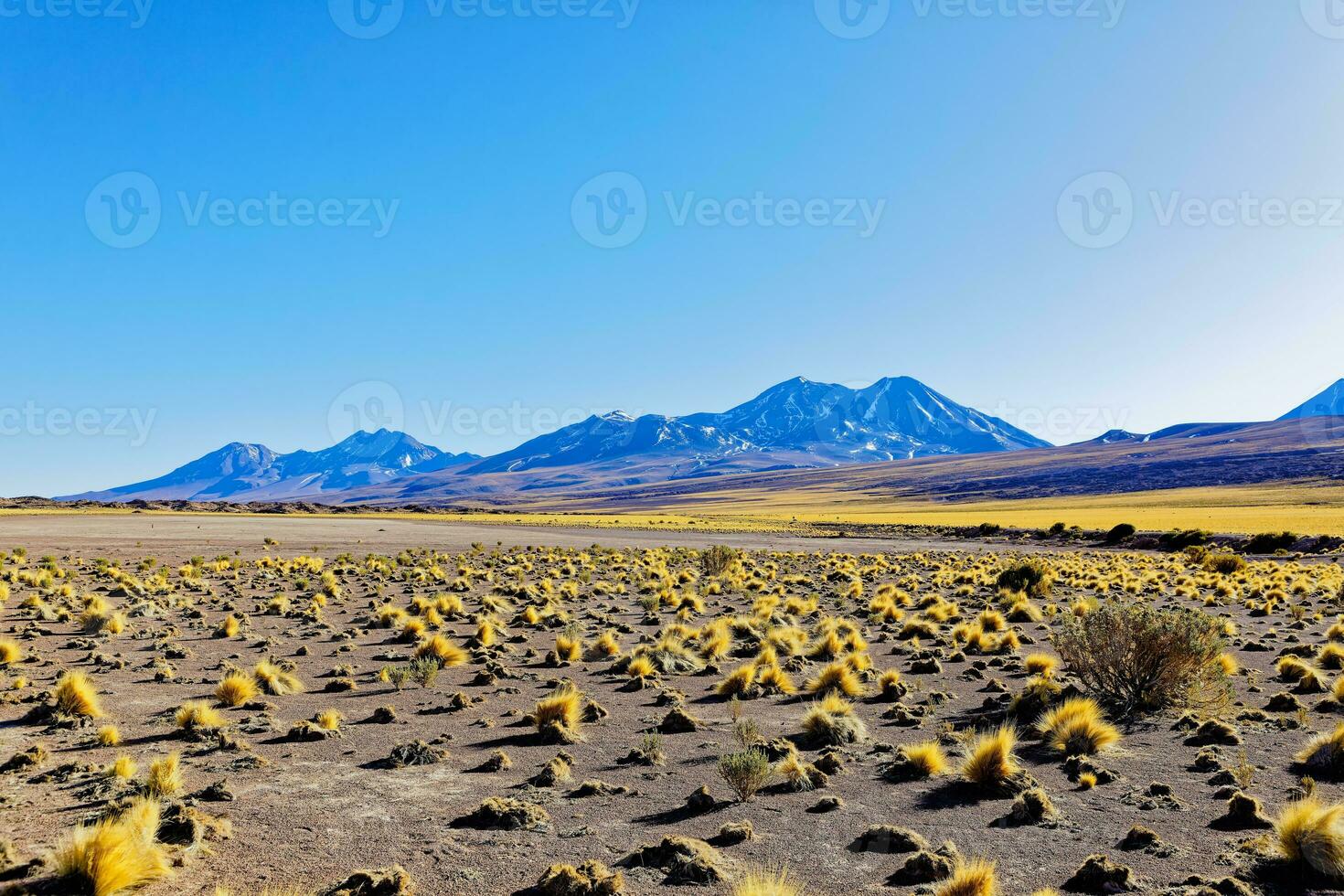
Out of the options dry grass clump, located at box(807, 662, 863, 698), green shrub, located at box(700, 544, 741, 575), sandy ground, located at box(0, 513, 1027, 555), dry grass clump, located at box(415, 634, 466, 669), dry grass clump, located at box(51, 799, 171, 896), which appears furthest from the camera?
sandy ground, located at box(0, 513, 1027, 555)

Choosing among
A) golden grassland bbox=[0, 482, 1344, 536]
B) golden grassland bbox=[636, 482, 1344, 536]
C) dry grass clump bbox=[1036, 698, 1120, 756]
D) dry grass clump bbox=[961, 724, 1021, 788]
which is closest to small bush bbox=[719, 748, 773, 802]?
dry grass clump bbox=[961, 724, 1021, 788]

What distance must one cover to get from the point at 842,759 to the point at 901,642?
845 cm

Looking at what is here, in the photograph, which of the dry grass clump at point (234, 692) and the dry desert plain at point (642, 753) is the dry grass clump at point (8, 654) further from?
the dry grass clump at point (234, 692)

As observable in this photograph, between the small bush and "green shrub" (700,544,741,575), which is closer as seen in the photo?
the small bush

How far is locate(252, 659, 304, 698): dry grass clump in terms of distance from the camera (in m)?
11.7

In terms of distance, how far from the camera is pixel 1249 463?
15938 cm

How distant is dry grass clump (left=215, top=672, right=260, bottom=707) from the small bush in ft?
24.2

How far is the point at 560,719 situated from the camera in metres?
10.0

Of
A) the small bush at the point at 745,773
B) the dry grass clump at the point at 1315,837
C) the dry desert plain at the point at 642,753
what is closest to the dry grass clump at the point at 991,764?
the dry desert plain at the point at 642,753

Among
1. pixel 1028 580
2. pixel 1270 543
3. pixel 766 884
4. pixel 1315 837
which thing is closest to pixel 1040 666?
pixel 1315 837

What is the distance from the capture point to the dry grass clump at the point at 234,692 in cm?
1076

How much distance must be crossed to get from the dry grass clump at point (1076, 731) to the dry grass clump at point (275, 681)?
10843mm

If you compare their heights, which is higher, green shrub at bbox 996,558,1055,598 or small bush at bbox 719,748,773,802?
small bush at bbox 719,748,773,802

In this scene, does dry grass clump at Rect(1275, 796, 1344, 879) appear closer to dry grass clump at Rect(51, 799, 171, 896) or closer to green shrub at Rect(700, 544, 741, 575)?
dry grass clump at Rect(51, 799, 171, 896)
